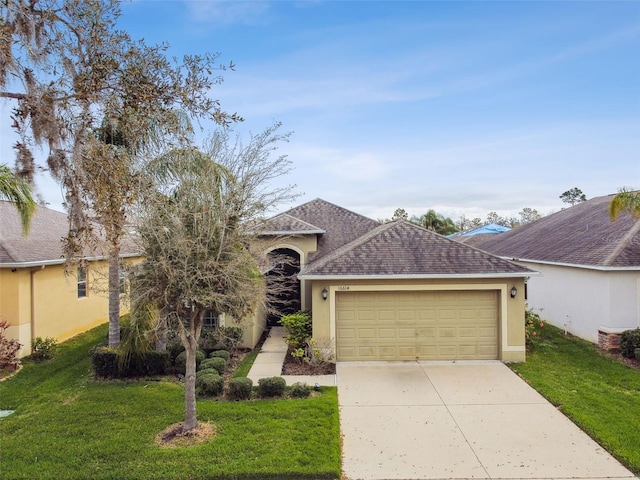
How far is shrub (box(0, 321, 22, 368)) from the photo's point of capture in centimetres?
1079

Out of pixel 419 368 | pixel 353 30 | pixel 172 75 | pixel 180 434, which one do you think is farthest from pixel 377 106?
pixel 180 434

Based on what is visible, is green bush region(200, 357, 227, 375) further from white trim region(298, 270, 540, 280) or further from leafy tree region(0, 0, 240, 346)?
leafy tree region(0, 0, 240, 346)

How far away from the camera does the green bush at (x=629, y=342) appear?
37.7 feet

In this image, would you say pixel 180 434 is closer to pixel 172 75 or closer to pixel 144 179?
pixel 144 179

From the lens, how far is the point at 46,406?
8.38 meters

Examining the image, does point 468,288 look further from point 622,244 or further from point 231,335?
point 231,335

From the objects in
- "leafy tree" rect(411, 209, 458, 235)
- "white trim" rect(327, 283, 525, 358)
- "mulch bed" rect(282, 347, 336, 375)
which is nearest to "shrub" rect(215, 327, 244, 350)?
"mulch bed" rect(282, 347, 336, 375)

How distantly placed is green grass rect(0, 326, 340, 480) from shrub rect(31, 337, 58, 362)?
96.8 inches

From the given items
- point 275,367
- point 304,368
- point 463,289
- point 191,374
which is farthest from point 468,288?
point 191,374

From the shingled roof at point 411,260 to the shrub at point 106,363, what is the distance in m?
5.18

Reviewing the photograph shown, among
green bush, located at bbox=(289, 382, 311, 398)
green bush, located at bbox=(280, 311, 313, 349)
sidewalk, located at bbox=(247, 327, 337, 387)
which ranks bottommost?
sidewalk, located at bbox=(247, 327, 337, 387)

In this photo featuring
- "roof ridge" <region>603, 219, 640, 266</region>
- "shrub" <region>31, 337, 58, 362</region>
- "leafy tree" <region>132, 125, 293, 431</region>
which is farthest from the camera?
"roof ridge" <region>603, 219, 640, 266</region>

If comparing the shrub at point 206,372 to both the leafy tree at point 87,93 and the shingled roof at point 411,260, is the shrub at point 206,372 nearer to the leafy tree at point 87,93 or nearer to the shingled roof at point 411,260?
the shingled roof at point 411,260

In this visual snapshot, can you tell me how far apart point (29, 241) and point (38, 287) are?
1.80 meters
